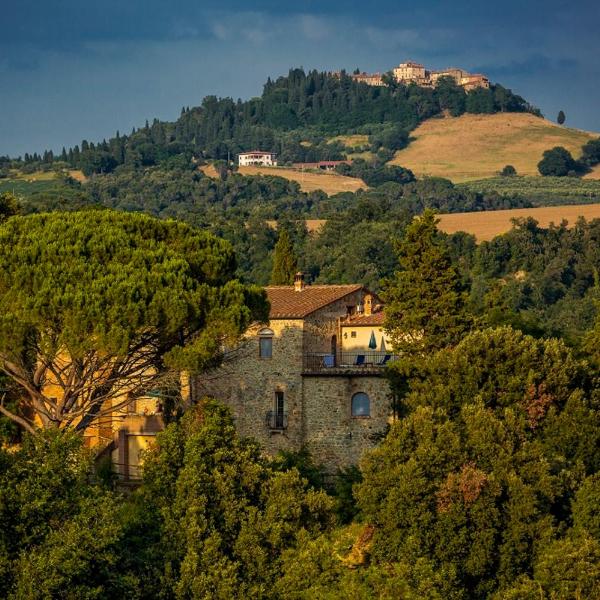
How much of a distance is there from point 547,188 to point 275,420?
144009 millimetres

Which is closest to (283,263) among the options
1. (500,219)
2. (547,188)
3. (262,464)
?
(262,464)

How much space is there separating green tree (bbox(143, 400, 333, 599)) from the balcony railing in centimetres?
997

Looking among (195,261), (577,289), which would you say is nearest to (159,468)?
(195,261)

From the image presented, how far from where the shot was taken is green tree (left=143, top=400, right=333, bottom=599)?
101ft

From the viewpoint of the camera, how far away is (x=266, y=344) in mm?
45000

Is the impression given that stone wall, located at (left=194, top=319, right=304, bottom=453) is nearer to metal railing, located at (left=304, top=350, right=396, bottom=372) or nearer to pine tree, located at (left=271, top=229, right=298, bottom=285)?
metal railing, located at (left=304, top=350, right=396, bottom=372)

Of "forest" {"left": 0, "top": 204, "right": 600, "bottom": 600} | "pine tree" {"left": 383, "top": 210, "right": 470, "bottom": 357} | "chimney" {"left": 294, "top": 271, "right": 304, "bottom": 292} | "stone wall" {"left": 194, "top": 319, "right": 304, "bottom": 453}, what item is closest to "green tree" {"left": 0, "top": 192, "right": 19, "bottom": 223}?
"chimney" {"left": 294, "top": 271, "right": 304, "bottom": 292}

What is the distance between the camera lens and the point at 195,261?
39469 millimetres

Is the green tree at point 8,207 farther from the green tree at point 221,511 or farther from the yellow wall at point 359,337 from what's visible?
the green tree at point 221,511

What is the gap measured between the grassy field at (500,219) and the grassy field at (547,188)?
42.1 meters

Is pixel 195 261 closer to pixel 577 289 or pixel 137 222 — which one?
pixel 137 222

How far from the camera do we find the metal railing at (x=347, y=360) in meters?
44.5

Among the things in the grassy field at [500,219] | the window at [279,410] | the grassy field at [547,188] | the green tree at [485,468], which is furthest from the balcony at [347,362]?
the grassy field at [547,188]

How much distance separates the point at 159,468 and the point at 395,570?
18.5ft
